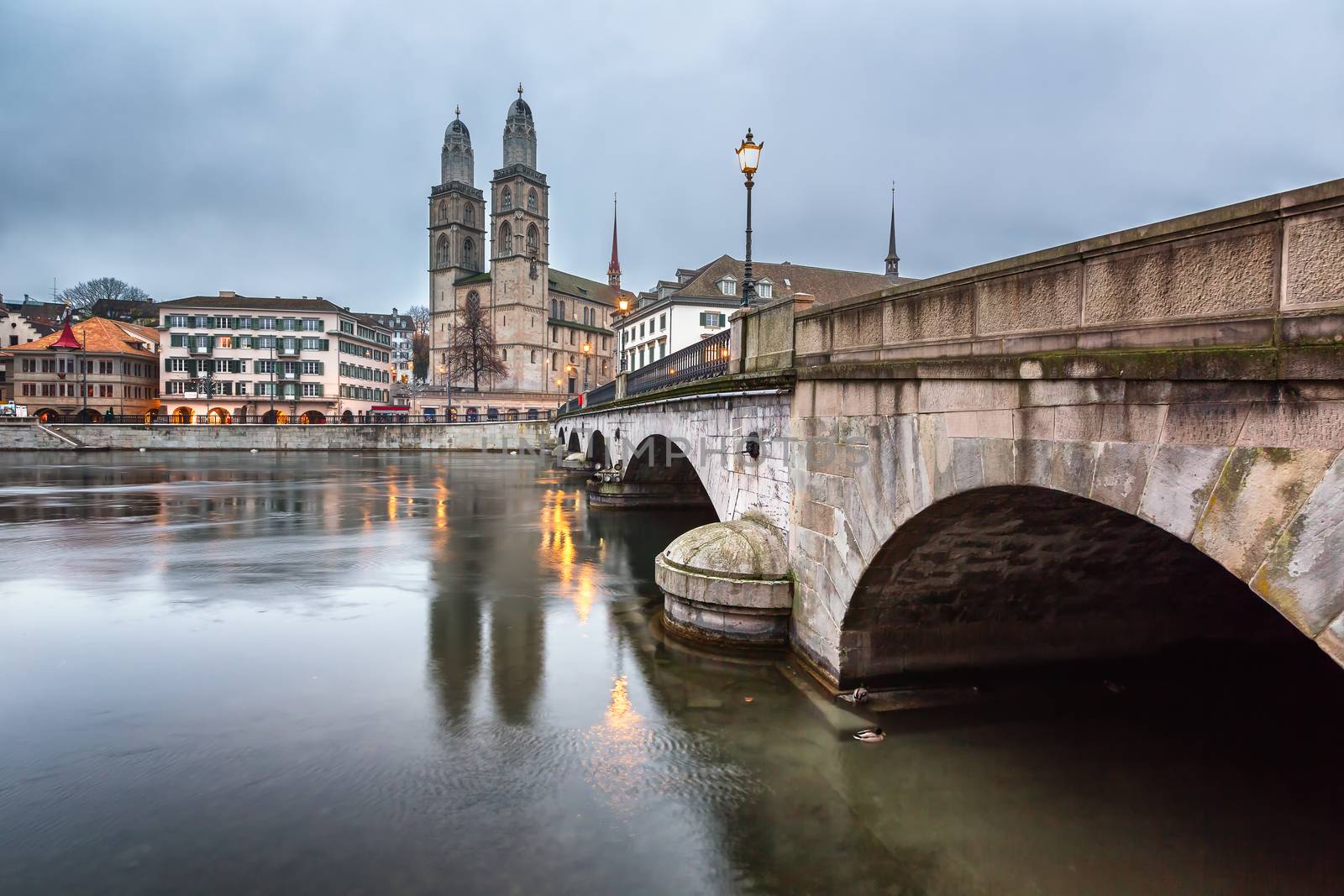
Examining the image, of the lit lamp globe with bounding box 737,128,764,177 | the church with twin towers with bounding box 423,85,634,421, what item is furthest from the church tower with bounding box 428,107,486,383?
the lit lamp globe with bounding box 737,128,764,177

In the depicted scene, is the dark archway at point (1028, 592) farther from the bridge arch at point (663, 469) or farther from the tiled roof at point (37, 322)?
the tiled roof at point (37, 322)

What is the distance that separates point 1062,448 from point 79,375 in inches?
3616

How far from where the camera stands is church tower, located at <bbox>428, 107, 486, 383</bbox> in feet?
330

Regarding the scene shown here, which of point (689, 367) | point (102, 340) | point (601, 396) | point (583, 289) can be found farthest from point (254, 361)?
point (689, 367)

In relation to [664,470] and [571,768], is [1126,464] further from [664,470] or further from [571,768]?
[664,470]

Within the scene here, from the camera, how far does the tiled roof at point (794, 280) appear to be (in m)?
59.0

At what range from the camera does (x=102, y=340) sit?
2987 inches

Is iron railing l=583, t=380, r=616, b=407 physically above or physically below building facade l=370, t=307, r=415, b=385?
below

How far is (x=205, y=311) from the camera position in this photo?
3071 inches

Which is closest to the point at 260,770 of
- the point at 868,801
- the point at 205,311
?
the point at 868,801

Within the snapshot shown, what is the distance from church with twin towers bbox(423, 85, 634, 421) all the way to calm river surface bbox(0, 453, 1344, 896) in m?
77.0

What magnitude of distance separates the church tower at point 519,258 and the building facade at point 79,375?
126 ft

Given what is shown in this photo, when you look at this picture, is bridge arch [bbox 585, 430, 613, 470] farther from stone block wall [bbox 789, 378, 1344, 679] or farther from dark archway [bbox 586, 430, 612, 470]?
stone block wall [bbox 789, 378, 1344, 679]

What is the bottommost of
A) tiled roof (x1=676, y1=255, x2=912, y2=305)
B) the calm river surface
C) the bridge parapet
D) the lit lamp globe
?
the calm river surface
